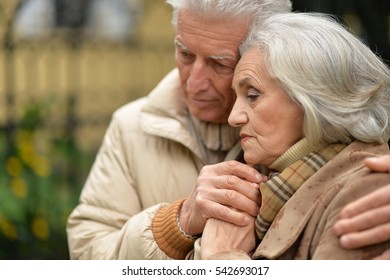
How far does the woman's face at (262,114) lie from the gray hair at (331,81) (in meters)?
0.05

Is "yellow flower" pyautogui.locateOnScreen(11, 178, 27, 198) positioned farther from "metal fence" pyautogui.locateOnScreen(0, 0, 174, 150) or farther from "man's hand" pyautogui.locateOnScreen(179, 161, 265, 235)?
"man's hand" pyautogui.locateOnScreen(179, 161, 265, 235)

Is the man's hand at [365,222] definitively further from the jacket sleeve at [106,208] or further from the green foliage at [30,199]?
the green foliage at [30,199]

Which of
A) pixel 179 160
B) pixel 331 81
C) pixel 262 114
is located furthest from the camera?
pixel 179 160

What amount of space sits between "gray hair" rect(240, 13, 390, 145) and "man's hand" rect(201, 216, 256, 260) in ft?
1.34

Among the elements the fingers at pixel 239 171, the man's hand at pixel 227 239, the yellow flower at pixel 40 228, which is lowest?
the yellow flower at pixel 40 228

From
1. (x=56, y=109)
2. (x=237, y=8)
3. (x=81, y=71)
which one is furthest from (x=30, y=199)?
(x=237, y=8)

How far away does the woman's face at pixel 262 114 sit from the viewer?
295 cm

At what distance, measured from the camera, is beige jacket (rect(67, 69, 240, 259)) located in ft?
11.9

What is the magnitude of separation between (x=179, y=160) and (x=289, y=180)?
2.86ft

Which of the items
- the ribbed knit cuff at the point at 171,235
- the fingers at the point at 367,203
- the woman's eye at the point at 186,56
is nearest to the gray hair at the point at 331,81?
the fingers at the point at 367,203

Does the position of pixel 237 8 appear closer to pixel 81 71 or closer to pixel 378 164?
pixel 378 164

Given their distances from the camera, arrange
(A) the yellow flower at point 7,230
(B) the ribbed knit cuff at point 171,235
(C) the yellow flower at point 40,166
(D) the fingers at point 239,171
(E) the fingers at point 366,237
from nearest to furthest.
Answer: (E) the fingers at point 366,237 → (D) the fingers at point 239,171 → (B) the ribbed knit cuff at point 171,235 → (A) the yellow flower at point 7,230 → (C) the yellow flower at point 40,166

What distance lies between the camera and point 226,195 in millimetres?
3029

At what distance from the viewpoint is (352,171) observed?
2.76 metres
